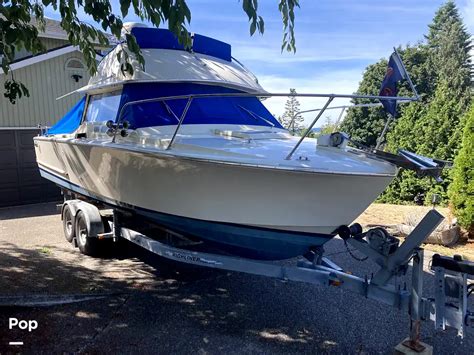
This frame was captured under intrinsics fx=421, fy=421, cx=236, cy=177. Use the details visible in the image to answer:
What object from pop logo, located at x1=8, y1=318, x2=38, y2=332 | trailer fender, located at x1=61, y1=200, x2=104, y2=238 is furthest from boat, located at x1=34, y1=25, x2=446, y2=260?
pop logo, located at x1=8, y1=318, x2=38, y2=332

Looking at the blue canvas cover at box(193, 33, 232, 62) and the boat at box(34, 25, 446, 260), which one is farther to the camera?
the blue canvas cover at box(193, 33, 232, 62)

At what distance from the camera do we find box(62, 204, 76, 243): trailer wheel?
20.2 ft

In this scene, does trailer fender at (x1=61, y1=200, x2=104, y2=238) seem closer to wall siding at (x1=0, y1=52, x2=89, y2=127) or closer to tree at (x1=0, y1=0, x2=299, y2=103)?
tree at (x1=0, y1=0, x2=299, y2=103)

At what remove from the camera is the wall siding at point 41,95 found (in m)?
10.2

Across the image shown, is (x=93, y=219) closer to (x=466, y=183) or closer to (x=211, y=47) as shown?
(x=211, y=47)

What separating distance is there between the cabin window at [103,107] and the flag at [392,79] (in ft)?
9.95

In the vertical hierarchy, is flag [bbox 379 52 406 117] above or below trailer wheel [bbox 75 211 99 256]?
above

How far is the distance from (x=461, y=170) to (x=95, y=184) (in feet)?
19.2

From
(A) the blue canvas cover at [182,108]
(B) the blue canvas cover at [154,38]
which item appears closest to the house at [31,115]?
(B) the blue canvas cover at [154,38]

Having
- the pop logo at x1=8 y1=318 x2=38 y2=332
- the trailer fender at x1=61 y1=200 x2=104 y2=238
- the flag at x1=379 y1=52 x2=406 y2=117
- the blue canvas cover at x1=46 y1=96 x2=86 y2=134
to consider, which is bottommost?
the pop logo at x1=8 y1=318 x2=38 y2=332

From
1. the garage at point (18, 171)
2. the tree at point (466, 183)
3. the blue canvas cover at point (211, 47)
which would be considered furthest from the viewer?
the garage at point (18, 171)

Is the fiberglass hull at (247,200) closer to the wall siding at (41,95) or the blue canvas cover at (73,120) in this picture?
the blue canvas cover at (73,120)

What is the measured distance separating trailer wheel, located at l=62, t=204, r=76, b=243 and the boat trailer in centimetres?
258

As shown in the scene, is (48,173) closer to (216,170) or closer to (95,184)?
(95,184)
